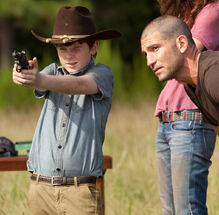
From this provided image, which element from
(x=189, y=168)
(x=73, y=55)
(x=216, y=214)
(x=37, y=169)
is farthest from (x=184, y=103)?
(x=216, y=214)

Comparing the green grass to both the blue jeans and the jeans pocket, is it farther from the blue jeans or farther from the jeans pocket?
the jeans pocket

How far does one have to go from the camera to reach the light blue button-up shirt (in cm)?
281

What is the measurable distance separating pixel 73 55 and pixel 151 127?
15.3ft

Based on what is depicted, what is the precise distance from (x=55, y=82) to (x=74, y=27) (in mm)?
414

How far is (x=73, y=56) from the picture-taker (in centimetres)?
291

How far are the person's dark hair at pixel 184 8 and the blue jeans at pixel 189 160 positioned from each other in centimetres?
56

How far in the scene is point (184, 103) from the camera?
304 centimetres

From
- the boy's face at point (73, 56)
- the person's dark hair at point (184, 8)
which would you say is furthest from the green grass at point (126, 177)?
the person's dark hair at point (184, 8)

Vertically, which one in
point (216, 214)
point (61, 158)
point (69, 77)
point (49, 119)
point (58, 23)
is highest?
point (58, 23)

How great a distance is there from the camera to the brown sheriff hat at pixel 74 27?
115 inches

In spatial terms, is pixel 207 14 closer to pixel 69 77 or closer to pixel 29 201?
pixel 69 77

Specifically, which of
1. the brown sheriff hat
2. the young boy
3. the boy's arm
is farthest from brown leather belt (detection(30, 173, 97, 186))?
the brown sheriff hat

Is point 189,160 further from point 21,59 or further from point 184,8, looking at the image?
point 21,59

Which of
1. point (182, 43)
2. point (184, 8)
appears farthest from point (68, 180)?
point (184, 8)
